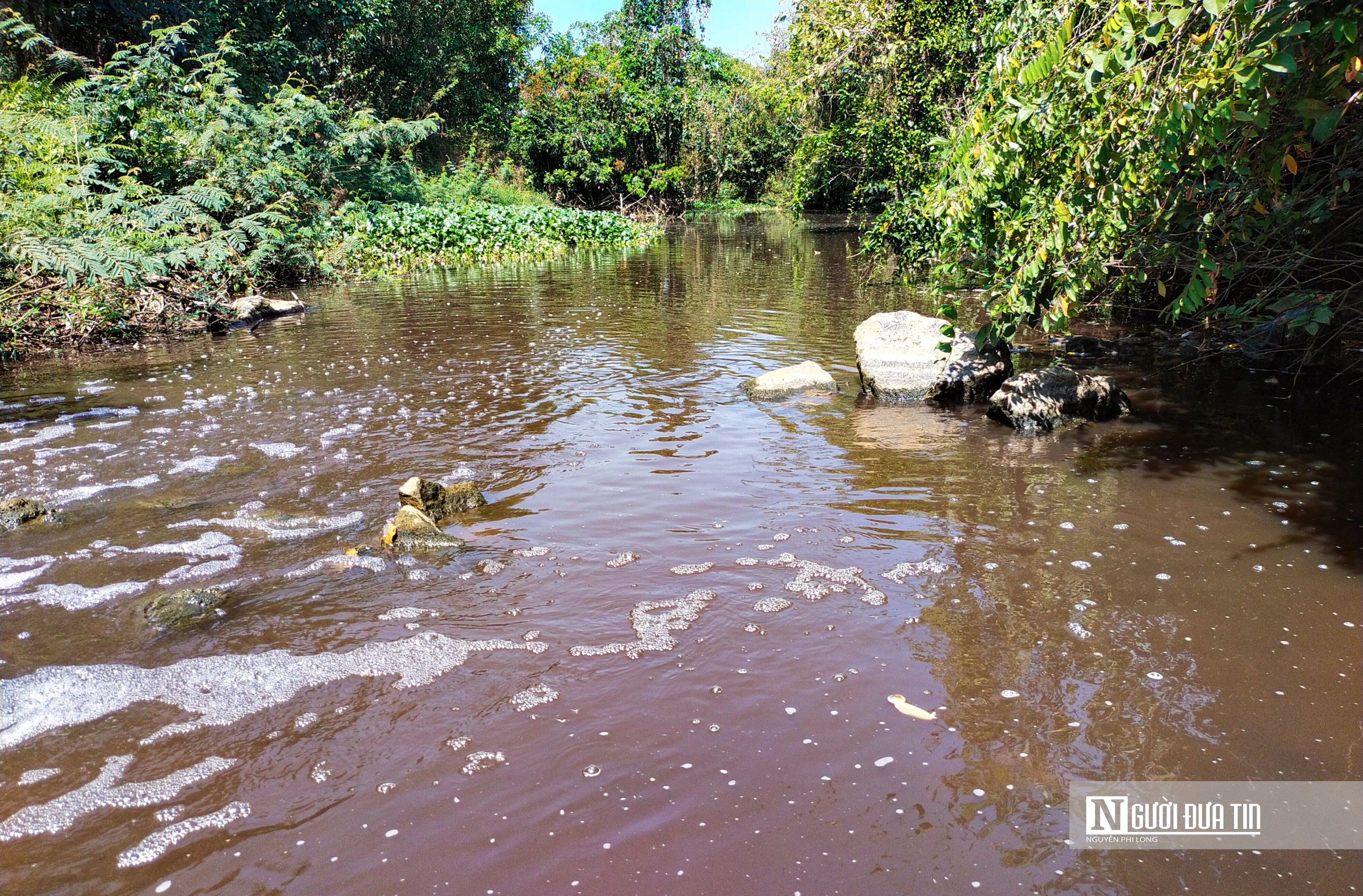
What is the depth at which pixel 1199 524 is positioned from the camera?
4.89m

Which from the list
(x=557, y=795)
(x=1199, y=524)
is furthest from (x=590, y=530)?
(x=1199, y=524)

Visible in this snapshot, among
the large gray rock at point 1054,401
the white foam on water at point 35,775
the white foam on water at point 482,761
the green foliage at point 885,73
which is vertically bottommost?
the white foam on water at point 35,775

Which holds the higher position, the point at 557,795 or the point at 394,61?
the point at 394,61

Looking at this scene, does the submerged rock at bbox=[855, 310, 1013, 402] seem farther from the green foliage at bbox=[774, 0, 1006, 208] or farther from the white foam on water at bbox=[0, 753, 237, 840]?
the white foam on water at bbox=[0, 753, 237, 840]

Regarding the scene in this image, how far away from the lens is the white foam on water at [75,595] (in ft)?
14.0

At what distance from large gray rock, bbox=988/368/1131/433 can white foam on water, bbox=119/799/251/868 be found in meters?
6.30

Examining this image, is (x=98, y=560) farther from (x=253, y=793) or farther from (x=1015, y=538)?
(x=1015, y=538)

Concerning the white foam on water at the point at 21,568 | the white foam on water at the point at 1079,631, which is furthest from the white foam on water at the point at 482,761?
the white foam on water at the point at 21,568

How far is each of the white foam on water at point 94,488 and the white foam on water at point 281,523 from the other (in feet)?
3.32

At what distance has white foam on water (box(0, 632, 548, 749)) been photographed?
11.0ft

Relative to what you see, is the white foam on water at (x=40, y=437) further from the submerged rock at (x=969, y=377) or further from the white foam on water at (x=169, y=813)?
the submerged rock at (x=969, y=377)

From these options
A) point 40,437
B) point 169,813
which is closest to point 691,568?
point 169,813

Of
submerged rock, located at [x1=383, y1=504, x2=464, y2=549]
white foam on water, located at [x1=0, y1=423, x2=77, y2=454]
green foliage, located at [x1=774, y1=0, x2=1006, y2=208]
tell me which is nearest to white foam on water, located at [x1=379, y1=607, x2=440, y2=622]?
submerged rock, located at [x1=383, y1=504, x2=464, y2=549]

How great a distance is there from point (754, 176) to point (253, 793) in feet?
158
